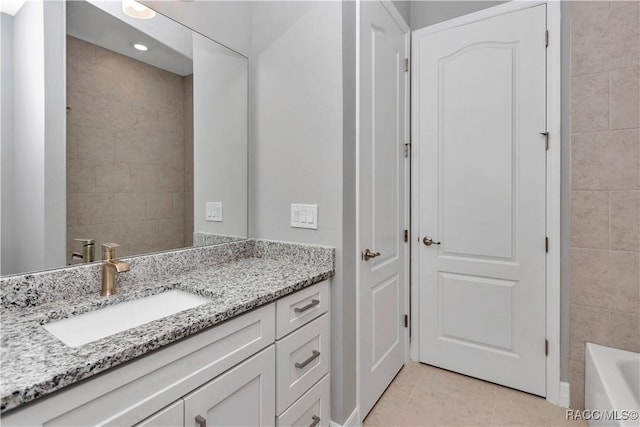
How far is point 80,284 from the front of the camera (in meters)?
1.16

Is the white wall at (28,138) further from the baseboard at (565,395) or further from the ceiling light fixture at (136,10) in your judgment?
the baseboard at (565,395)

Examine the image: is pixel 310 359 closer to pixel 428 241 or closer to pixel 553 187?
pixel 428 241

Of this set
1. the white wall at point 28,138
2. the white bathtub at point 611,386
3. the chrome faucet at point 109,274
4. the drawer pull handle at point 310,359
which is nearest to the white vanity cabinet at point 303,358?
the drawer pull handle at point 310,359

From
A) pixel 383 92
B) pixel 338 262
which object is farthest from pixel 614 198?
pixel 338 262

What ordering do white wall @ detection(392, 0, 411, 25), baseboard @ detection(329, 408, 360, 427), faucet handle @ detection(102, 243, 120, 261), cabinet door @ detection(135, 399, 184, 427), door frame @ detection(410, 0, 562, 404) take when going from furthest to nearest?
white wall @ detection(392, 0, 411, 25), door frame @ detection(410, 0, 562, 404), baseboard @ detection(329, 408, 360, 427), faucet handle @ detection(102, 243, 120, 261), cabinet door @ detection(135, 399, 184, 427)

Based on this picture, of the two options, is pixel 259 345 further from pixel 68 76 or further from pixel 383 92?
pixel 383 92

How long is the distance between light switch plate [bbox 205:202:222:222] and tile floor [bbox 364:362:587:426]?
1.34m

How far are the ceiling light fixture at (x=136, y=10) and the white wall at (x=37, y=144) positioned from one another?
0.25 meters

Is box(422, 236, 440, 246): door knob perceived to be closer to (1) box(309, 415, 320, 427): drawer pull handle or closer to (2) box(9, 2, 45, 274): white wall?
(1) box(309, 415, 320, 427): drawer pull handle

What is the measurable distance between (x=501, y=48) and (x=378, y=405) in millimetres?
2245

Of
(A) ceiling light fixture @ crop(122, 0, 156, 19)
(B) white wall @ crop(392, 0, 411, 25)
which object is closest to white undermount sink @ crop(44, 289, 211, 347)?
(A) ceiling light fixture @ crop(122, 0, 156, 19)

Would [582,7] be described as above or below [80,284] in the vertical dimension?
above

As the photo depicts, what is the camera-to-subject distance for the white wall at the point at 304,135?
1546 millimetres

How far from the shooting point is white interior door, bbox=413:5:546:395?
1939mm
